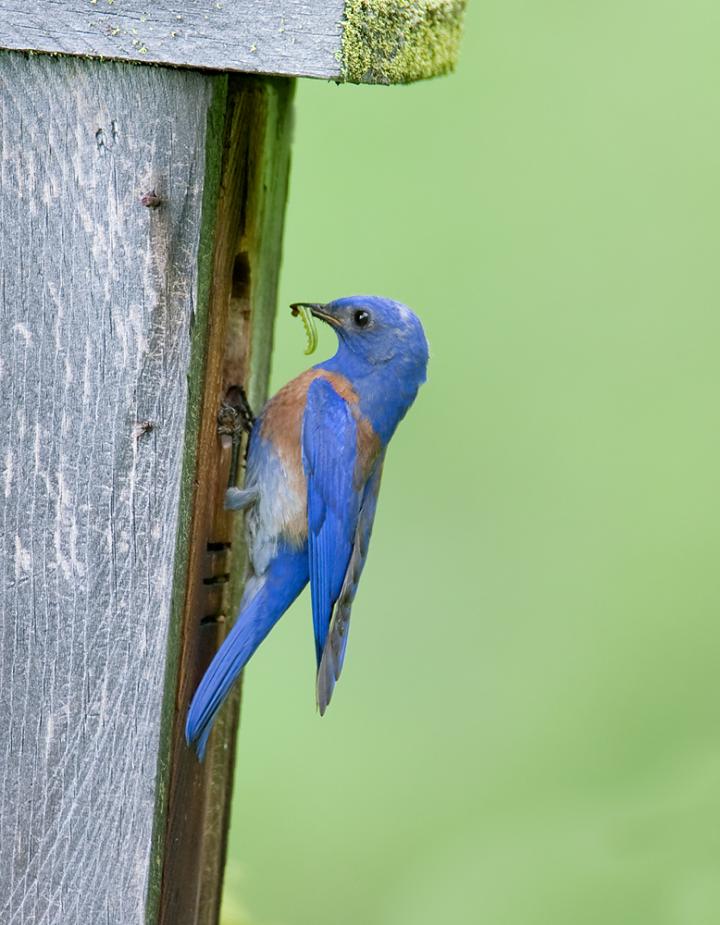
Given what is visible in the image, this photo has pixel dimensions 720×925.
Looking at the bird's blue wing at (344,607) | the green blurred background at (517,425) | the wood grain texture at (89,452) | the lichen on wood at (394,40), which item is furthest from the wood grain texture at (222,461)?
the green blurred background at (517,425)

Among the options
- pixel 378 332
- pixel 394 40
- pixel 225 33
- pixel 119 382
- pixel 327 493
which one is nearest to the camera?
pixel 225 33

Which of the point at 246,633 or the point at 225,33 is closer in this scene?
the point at 225,33

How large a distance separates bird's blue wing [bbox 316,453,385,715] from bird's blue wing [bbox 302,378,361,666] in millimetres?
17

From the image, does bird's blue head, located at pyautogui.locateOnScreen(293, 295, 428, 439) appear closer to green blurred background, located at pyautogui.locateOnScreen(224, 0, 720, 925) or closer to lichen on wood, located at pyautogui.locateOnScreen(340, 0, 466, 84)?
lichen on wood, located at pyautogui.locateOnScreen(340, 0, 466, 84)

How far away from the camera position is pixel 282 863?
5816mm

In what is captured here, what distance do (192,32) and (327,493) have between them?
4.22ft

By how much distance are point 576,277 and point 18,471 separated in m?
3.91

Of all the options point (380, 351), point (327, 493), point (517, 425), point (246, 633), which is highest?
point (380, 351)

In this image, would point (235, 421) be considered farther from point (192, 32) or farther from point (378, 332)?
point (192, 32)

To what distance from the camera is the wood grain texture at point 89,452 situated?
114 inches

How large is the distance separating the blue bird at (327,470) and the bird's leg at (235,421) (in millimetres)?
27

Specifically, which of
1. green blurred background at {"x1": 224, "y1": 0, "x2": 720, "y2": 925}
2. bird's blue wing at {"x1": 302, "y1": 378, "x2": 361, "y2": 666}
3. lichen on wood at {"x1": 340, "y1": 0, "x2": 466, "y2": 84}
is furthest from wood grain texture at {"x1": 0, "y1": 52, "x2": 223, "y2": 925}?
green blurred background at {"x1": 224, "y1": 0, "x2": 720, "y2": 925}

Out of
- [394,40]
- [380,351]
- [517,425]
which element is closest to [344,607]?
[380,351]

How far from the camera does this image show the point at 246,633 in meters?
3.39
